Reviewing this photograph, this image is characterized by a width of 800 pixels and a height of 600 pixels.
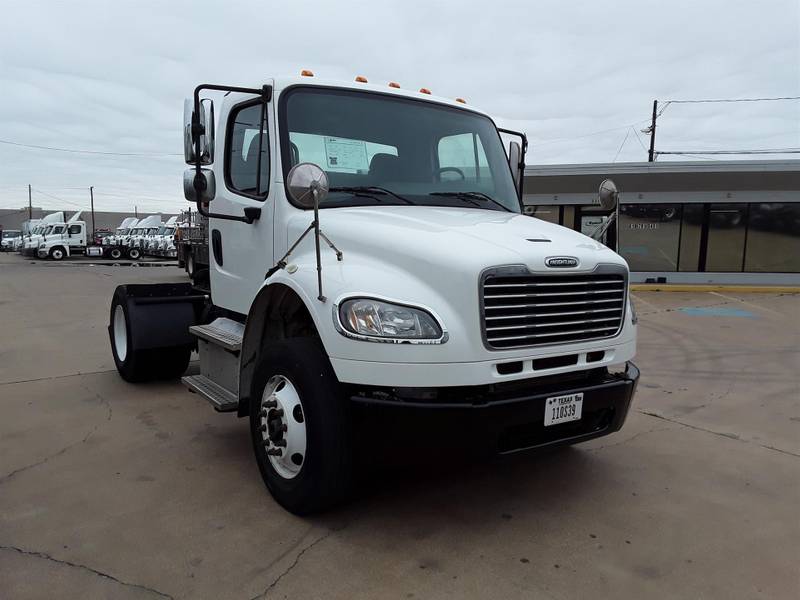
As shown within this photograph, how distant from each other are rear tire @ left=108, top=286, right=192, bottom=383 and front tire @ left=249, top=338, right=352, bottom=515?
2749 mm

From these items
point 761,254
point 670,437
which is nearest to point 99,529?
point 670,437

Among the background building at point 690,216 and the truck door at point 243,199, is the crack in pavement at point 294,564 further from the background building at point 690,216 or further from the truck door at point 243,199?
the background building at point 690,216

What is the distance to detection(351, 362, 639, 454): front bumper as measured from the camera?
2.87 metres

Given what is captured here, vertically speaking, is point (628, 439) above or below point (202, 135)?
below

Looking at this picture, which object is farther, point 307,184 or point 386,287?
point 307,184

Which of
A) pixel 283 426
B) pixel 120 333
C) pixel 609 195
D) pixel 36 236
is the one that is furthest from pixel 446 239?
pixel 36 236

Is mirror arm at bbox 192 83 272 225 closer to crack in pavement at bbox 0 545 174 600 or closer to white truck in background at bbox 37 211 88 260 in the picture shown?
crack in pavement at bbox 0 545 174 600

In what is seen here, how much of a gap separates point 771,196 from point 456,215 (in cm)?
1812

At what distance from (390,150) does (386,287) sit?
1.44 metres

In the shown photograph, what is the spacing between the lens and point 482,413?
2.88m

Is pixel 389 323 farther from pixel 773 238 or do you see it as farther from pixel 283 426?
pixel 773 238

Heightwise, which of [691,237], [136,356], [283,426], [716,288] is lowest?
[716,288]

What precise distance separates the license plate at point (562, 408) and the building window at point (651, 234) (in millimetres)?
16557

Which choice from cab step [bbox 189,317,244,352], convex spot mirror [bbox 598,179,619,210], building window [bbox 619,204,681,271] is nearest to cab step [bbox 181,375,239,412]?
cab step [bbox 189,317,244,352]
